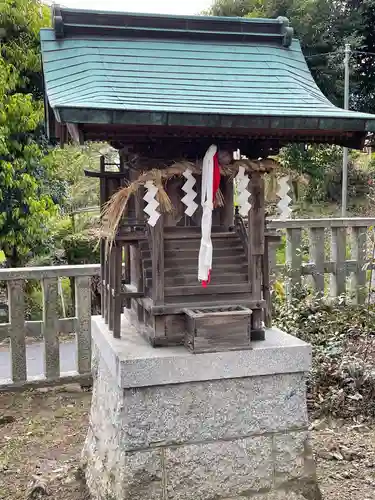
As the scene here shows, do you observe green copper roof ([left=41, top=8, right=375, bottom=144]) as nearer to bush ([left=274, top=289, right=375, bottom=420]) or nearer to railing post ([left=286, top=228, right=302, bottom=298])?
bush ([left=274, top=289, right=375, bottom=420])

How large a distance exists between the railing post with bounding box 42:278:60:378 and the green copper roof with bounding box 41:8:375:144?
2.36 metres

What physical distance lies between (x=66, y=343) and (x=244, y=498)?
4.44 metres

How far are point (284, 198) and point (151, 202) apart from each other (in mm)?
847

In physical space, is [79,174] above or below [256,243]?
below

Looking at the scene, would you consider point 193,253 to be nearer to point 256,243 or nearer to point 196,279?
point 196,279

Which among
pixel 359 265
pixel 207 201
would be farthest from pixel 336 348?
pixel 207 201

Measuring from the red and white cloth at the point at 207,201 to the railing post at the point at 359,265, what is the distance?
4.38 metres

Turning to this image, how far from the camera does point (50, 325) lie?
4.89m

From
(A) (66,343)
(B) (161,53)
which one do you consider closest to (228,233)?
(B) (161,53)

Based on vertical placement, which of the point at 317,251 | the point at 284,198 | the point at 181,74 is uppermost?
the point at 181,74

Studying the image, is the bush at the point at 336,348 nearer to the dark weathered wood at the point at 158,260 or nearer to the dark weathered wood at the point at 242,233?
the dark weathered wood at the point at 242,233

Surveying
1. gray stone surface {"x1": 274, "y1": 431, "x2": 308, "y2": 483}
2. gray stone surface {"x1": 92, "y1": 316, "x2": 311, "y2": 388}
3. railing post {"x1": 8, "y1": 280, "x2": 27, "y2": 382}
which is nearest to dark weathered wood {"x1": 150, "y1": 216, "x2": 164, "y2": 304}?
gray stone surface {"x1": 92, "y1": 316, "x2": 311, "y2": 388}

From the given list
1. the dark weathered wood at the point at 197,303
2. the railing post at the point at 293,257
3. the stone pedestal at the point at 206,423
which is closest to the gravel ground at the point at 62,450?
the stone pedestal at the point at 206,423

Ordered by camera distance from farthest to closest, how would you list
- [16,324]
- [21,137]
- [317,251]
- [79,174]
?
1. [79,174]
2. [21,137]
3. [317,251]
4. [16,324]
